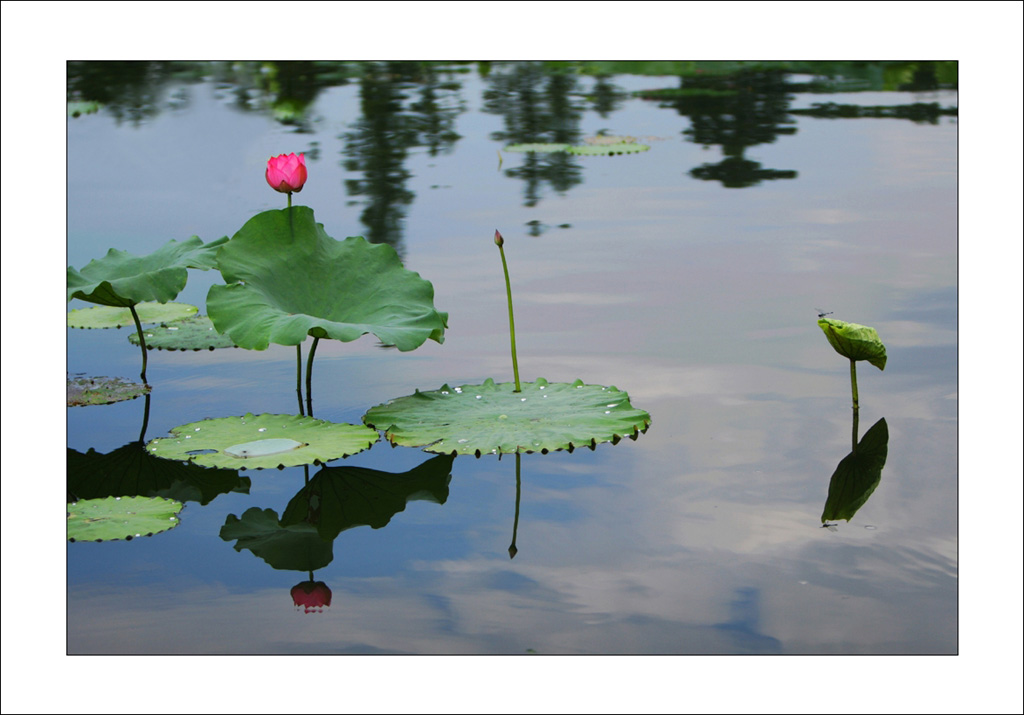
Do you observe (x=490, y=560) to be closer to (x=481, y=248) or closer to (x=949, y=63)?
(x=481, y=248)

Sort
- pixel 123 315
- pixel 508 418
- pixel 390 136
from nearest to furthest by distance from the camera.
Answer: pixel 508 418
pixel 123 315
pixel 390 136

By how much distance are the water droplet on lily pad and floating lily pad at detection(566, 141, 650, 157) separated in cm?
370

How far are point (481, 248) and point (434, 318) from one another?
1698mm

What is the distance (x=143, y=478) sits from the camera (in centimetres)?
234

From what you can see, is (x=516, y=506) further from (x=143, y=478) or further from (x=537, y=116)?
(x=537, y=116)

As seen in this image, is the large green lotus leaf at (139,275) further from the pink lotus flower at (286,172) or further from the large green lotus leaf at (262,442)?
the large green lotus leaf at (262,442)

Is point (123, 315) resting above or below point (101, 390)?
above

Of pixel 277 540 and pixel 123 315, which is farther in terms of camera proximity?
pixel 123 315

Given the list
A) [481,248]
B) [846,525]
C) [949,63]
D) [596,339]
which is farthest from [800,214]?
[949,63]

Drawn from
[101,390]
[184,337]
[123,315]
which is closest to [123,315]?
[123,315]

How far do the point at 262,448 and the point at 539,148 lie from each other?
3.90m

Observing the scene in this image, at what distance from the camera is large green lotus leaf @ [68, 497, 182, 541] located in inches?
80.0

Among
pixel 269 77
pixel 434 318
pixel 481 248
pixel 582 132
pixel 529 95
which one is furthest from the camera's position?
pixel 269 77

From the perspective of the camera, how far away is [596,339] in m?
3.18
